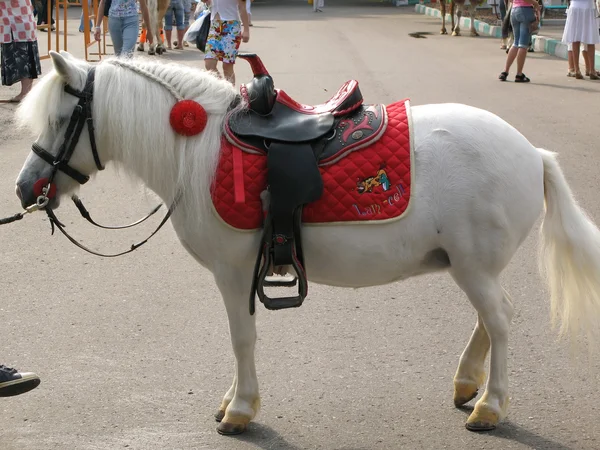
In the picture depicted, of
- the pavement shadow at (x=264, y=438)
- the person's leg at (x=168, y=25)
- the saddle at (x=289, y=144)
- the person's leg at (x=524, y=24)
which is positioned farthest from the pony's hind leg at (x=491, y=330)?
the person's leg at (x=168, y=25)

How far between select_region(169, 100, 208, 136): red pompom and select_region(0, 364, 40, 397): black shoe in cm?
130

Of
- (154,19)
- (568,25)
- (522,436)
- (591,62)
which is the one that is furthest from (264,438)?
(154,19)

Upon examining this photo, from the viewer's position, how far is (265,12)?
32.5m

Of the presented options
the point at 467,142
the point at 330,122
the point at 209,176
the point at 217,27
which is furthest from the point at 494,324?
the point at 217,27

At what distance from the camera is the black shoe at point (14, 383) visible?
152 inches

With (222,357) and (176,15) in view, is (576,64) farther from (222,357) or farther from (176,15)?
(222,357)

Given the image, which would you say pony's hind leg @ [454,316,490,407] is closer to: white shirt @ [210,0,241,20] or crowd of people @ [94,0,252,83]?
crowd of people @ [94,0,252,83]

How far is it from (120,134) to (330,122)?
33.9 inches

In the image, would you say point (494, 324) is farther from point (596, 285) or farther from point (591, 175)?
point (591, 175)

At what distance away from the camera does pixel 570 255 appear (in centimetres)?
382

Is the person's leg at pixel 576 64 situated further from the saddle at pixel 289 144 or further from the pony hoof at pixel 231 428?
the pony hoof at pixel 231 428

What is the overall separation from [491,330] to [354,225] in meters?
0.76

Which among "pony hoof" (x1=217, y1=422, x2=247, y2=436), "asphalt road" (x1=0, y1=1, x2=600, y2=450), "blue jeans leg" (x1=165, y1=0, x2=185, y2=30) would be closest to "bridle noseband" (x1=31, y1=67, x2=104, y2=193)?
"asphalt road" (x1=0, y1=1, x2=600, y2=450)

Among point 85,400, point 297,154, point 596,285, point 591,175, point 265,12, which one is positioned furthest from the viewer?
point 265,12
